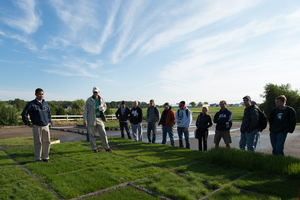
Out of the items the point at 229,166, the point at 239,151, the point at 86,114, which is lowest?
the point at 229,166

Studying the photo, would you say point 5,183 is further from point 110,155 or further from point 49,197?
point 110,155

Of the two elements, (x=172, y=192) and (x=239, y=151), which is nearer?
(x=172, y=192)

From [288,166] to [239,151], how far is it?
1.16 m

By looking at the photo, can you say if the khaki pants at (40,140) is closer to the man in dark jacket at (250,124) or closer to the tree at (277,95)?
the man in dark jacket at (250,124)

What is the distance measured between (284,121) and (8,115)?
2447 cm

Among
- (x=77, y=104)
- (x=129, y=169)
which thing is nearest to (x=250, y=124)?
(x=129, y=169)

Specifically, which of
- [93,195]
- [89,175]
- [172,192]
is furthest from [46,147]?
[172,192]

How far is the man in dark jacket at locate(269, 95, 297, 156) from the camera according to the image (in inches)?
200

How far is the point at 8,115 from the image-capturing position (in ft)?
66.7

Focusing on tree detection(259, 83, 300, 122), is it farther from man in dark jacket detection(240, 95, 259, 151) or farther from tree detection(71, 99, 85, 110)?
man in dark jacket detection(240, 95, 259, 151)

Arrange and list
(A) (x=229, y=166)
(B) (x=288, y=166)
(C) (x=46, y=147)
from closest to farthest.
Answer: (B) (x=288, y=166), (A) (x=229, y=166), (C) (x=46, y=147)

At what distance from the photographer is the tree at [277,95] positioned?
42688mm

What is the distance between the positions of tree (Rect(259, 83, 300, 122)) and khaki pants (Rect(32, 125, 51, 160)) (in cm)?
4757

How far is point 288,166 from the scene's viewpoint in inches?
158
